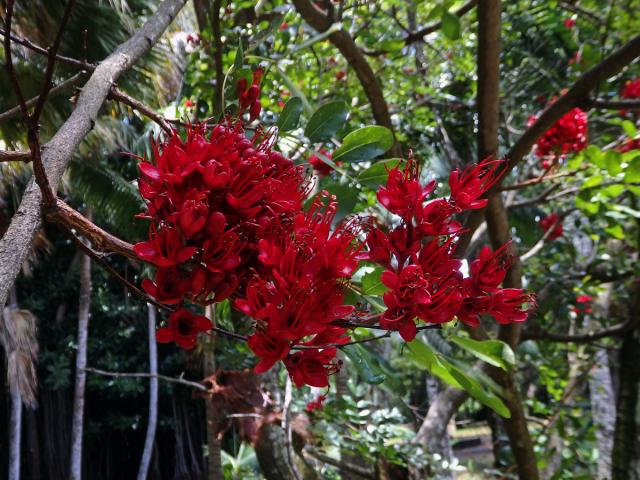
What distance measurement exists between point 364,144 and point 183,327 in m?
0.35

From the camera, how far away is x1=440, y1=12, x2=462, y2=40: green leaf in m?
0.90

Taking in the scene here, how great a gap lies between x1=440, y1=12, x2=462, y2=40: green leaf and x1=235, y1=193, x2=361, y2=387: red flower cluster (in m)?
0.55

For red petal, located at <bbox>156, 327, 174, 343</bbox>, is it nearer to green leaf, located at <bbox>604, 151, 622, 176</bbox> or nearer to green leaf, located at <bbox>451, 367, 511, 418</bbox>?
green leaf, located at <bbox>451, 367, 511, 418</bbox>

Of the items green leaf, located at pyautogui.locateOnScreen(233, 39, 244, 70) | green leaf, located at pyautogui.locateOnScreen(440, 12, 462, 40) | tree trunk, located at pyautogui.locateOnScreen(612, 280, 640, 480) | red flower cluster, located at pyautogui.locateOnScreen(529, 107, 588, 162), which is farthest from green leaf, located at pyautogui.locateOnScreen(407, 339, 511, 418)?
tree trunk, located at pyautogui.locateOnScreen(612, 280, 640, 480)

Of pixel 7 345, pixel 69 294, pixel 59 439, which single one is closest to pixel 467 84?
pixel 7 345

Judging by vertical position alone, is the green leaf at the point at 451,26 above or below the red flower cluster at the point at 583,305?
above

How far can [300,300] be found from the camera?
1.42 ft

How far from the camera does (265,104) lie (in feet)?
6.57

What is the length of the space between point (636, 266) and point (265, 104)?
4.62 feet

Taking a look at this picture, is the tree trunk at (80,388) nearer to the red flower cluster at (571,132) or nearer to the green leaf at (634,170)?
the red flower cluster at (571,132)

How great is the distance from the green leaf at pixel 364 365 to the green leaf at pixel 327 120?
0.28 metres

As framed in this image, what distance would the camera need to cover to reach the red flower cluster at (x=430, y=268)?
0.46 metres

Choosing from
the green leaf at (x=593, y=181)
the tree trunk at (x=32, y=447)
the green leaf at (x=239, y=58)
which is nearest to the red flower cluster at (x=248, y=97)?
the green leaf at (x=239, y=58)

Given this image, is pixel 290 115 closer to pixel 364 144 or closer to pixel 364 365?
pixel 364 144
